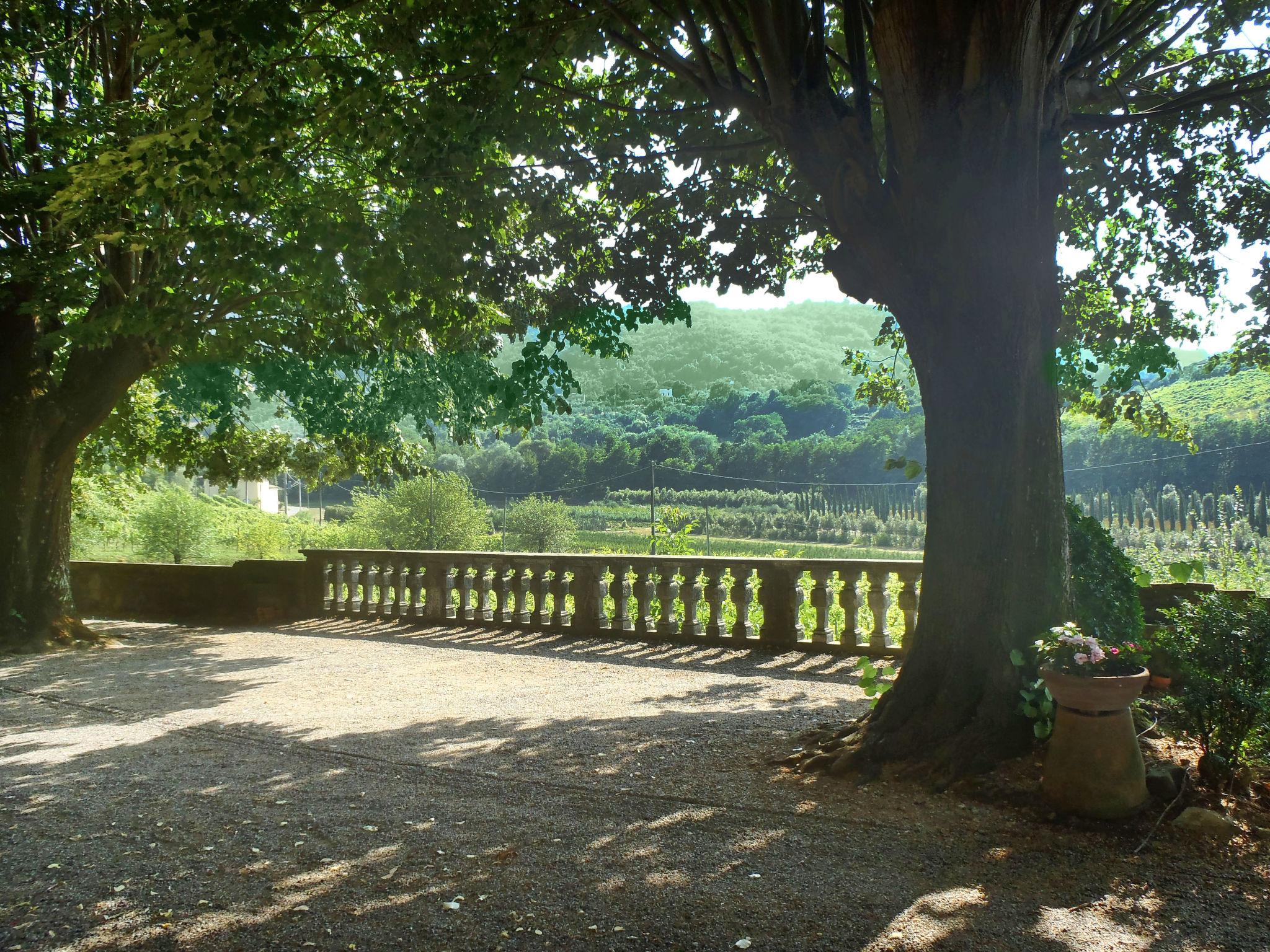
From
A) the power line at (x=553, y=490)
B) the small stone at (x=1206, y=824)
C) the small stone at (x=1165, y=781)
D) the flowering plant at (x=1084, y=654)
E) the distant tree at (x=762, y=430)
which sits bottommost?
the small stone at (x=1206, y=824)

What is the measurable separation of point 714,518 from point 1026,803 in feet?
103

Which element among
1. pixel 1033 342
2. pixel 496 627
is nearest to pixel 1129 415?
pixel 1033 342

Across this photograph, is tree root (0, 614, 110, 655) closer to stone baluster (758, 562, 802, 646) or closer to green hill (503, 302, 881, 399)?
stone baluster (758, 562, 802, 646)

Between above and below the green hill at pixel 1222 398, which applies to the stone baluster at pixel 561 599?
below

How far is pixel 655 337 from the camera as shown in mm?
65000

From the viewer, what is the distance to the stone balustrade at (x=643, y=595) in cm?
895

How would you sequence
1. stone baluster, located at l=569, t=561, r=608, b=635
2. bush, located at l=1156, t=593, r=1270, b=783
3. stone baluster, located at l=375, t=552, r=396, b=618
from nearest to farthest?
bush, located at l=1156, t=593, r=1270, b=783, stone baluster, located at l=569, t=561, r=608, b=635, stone baluster, located at l=375, t=552, r=396, b=618

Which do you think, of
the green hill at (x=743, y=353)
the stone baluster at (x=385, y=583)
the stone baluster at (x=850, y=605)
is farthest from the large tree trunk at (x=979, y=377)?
the green hill at (x=743, y=353)

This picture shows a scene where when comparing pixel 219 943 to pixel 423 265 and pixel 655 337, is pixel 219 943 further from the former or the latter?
pixel 655 337

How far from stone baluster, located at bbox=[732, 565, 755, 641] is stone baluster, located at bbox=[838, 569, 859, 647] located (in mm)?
1046

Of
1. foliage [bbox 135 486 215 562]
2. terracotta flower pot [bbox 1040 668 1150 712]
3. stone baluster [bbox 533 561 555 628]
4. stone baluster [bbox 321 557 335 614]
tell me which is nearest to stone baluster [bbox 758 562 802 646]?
stone baluster [bbox 533 561 555 628]

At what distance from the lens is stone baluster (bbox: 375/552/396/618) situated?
43.0ft

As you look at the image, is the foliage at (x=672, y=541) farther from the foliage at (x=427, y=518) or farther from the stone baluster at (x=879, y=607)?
the foliage at (x=427, y=518)

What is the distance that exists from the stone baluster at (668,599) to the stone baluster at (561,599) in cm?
137
